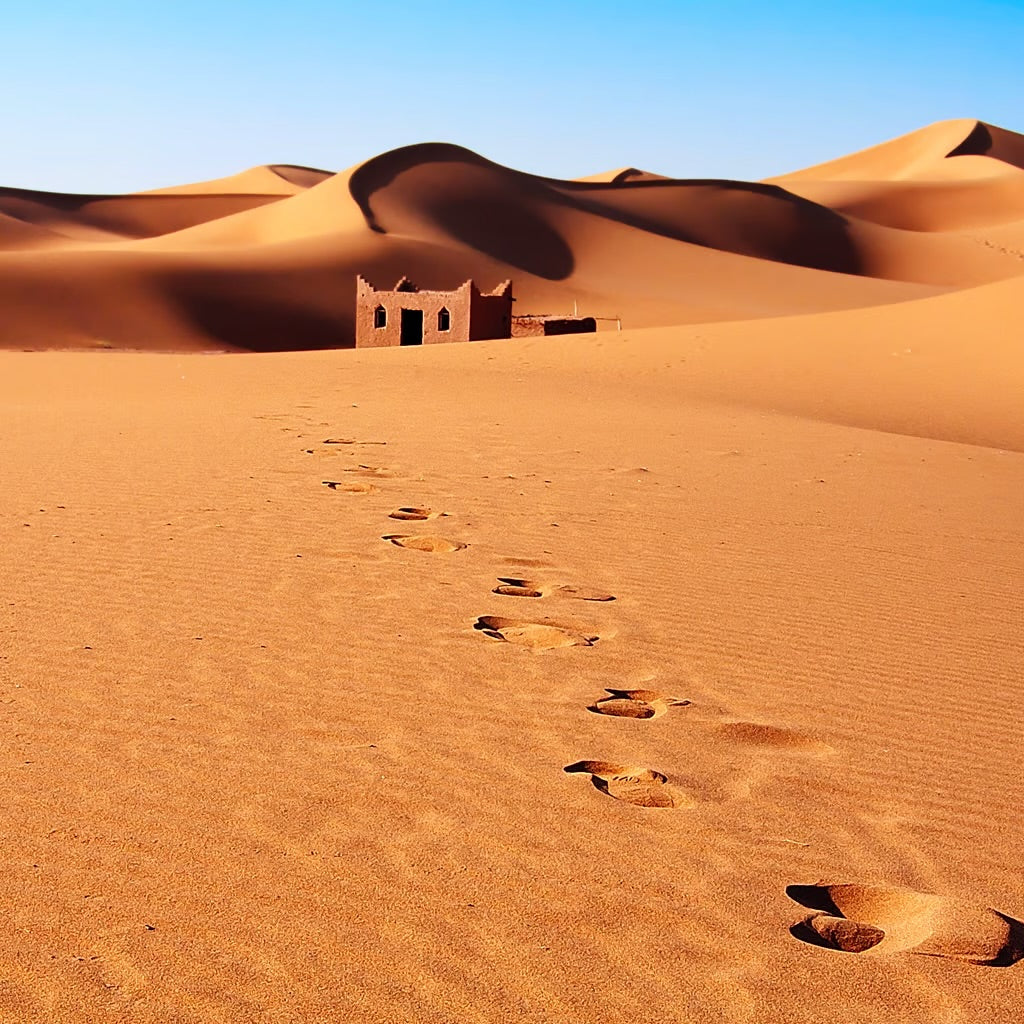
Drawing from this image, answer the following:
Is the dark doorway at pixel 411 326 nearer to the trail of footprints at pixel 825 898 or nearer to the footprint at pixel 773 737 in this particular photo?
the trail of footprints at pixel 825 898

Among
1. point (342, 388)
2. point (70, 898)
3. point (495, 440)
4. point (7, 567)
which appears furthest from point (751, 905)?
point (342, 388)

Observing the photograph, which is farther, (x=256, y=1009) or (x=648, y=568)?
(x=648, y=568)

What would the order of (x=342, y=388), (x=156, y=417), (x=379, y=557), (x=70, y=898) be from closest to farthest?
1. (x=70, y=898)
2. (x=379, y=557)
3. (x=156, y=417)
4. (x=342, y=388)

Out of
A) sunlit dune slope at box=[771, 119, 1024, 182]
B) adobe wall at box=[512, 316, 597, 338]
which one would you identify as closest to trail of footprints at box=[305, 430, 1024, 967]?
adobe wall at box=[512, 316, 597, 338]

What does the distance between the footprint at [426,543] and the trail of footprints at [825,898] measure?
139 cm

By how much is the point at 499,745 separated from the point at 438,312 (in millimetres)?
31318

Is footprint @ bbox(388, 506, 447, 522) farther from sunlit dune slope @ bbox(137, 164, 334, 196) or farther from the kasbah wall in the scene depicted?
sunlit dune slope @ bbox(137, 164, 334, 196)

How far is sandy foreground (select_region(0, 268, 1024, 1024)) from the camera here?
8.59ft

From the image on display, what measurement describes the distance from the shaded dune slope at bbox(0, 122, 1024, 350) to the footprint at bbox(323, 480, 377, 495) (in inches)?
1643

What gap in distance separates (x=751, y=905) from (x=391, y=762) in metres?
1.17

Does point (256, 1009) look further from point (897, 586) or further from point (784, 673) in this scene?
point (897, 586)

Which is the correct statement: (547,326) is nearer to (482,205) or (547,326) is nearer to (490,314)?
(490,314)

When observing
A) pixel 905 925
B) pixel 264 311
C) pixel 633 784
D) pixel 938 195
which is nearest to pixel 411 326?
pixel 264 311

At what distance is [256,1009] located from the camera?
2420 mm
